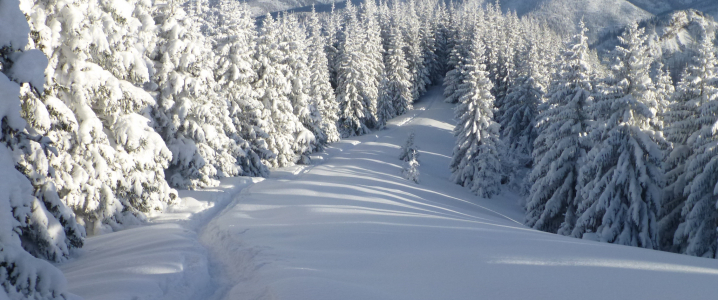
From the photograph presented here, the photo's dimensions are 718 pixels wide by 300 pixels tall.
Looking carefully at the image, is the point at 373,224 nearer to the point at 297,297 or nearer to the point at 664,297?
the point at 297,297

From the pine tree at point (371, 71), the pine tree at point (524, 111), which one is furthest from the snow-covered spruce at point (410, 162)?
the pine tree at point (371, 71)

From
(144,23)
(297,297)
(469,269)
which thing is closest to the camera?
(297,297)

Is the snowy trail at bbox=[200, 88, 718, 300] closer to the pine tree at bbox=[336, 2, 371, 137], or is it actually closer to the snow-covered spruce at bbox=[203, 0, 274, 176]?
the snow-covered spruce at bbox=[203, 0, 274, 176]

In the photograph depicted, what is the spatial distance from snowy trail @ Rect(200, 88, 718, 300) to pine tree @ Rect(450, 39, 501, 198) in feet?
53.0

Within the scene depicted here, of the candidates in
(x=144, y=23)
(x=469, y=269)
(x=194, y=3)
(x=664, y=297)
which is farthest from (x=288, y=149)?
(x=664, y=297)

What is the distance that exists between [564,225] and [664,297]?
59.2 feet

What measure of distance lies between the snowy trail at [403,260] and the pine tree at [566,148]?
9.53 metres

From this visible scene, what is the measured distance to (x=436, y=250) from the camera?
388 inches

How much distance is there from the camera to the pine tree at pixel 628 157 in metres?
18.9

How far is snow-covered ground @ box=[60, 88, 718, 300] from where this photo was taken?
7.07 metres

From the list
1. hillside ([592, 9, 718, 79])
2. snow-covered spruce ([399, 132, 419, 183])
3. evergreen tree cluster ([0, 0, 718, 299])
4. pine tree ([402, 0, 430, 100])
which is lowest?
snow-covered spruce ([399, 132, 419, 183])

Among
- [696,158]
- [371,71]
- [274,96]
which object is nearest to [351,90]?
[371,71]

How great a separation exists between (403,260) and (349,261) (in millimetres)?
1241

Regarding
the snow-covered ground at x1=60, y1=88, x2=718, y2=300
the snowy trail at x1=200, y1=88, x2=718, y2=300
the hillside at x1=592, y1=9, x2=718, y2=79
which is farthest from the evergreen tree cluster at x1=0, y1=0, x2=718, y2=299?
the hillside at x1=592, y1=9, x2=718, y2=79
